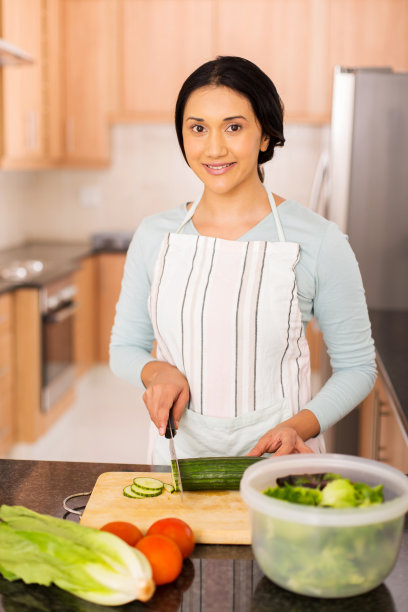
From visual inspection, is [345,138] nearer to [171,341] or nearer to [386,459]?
[386,459]

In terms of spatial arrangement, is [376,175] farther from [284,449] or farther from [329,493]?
[329,493]

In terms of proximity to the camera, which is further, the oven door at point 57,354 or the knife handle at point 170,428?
the oven door at point 57,354

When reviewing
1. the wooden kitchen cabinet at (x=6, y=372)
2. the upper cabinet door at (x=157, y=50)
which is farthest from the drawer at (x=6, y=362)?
the upper cabinet door at (x=157, y=50)

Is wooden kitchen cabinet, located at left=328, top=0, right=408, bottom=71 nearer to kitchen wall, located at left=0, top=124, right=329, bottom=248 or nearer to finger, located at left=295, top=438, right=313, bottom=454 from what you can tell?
kitchen wall, located at left=0, top=124, right=329, bottom=248

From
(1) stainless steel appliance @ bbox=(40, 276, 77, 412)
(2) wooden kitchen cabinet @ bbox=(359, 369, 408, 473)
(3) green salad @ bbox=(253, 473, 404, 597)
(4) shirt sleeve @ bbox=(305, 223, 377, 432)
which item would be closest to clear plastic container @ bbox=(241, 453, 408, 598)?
(3) green salad @ bbox=(253, 473, 404, 597)

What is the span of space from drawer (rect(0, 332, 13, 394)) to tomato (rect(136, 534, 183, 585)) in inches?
106

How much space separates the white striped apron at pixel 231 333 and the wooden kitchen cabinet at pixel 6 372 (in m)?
2.14

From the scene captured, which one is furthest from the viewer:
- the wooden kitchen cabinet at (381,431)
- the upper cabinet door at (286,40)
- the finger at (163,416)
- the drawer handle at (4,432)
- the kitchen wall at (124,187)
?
the kitchen wall at (124,187)

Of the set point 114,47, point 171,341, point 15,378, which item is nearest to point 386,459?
point 171,341

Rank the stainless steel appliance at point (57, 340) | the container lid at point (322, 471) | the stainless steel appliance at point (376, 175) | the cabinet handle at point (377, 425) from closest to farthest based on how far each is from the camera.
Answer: the container lid at point (322, 471)
the cabinet handle at point (377, 425)
the stainless steel appliance at point (376, 175)
the stainless steel appliance at point (57, 340)

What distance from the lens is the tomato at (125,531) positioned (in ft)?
3.14

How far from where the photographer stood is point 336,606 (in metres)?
0.88

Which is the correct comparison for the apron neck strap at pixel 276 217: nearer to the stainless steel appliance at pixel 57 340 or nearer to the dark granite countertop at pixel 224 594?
the dark granite countertop at pixel 224 594

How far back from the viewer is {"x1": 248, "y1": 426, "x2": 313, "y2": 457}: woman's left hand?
1.17 metres
